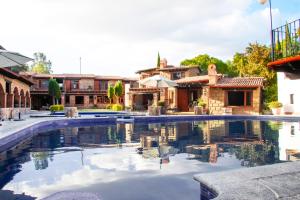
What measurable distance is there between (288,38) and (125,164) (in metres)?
5.27

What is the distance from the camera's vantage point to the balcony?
5852mm

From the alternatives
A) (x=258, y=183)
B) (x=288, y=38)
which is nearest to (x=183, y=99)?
(x=288, y=38)

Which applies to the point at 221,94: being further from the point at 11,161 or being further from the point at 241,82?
the point at 11,161

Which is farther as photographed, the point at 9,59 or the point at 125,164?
the point at 9,59

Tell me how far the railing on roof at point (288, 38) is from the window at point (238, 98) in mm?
22569

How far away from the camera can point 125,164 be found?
7699 millimetres

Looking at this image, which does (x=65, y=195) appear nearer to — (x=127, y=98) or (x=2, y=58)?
(x=2, y=58)

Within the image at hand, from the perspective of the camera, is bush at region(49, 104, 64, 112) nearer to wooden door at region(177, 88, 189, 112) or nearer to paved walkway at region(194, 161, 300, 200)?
wooden door at region(177, 88, 189, 112)

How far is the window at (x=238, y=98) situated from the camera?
28.4 meters

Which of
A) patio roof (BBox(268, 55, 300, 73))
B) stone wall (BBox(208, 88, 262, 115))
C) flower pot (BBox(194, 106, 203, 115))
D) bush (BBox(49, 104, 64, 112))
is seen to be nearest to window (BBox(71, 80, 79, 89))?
bush (BBox(49, 104, 64, 112))

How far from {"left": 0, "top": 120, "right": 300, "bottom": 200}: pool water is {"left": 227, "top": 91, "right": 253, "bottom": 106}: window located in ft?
58.2

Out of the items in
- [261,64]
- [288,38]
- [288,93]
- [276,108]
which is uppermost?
[261,64]

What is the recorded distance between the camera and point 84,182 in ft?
19.6

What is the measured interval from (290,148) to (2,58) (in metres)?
11.0
